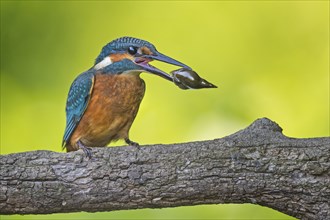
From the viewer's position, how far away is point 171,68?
4.53 meters

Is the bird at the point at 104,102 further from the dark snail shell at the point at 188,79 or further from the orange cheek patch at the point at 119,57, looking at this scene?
the dark snail shell at the point at 188,79

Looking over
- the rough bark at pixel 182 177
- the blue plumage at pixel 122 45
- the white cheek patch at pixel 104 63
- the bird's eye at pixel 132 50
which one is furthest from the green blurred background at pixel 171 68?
the rough bark at pixel 182 177

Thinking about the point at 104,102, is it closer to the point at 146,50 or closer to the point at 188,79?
the point at 146,50

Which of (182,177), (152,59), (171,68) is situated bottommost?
(182,177)

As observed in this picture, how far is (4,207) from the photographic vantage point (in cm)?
327

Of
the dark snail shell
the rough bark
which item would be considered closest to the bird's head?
the dark snail shell

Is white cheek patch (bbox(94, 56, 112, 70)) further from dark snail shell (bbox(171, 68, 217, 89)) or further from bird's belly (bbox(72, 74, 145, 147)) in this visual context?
dark snail shell (bbox(171, 68, 217, 89))

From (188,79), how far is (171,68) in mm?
1146

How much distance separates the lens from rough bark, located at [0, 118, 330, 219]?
318cm

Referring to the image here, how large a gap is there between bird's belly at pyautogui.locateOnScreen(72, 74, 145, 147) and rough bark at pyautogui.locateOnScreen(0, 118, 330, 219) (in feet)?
2.07

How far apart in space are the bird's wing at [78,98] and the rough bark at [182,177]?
0.66m

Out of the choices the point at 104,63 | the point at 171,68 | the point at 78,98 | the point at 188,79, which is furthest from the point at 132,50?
the point at 171,68

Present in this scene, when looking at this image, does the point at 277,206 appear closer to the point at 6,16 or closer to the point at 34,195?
the point at 34,195

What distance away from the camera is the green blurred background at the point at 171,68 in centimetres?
445
